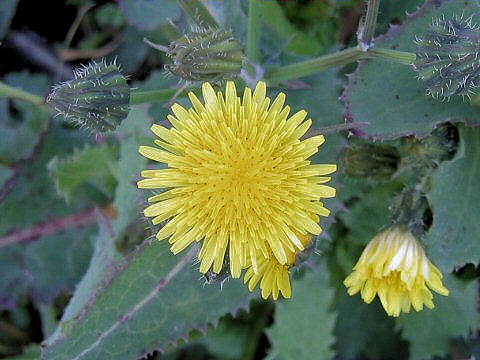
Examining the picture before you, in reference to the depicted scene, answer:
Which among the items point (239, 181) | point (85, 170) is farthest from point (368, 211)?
point (85, 170)

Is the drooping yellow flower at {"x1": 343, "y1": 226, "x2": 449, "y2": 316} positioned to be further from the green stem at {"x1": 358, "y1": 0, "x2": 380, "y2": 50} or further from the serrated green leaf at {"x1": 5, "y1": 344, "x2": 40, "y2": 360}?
the serrated green leaf at {"x1": 5, "y1": 344, "x2": 40, "y2": 360}

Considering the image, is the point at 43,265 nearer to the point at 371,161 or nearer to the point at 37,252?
the point at 37,252

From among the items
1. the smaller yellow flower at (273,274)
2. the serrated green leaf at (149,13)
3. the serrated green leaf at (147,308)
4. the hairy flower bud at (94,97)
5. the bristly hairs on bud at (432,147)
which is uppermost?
the serrated green leaf at (149,13)

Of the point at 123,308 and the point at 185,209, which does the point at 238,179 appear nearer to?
the point at 185,209

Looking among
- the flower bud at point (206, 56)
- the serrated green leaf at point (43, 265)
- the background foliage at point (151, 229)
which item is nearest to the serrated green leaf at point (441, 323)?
the background foliage at point (151, 229)

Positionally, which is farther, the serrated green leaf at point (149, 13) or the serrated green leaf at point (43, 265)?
the serrated green leaf at point (43, 265)

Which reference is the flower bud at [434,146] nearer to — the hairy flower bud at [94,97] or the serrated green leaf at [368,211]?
the serrated green leaf at [368,211]
